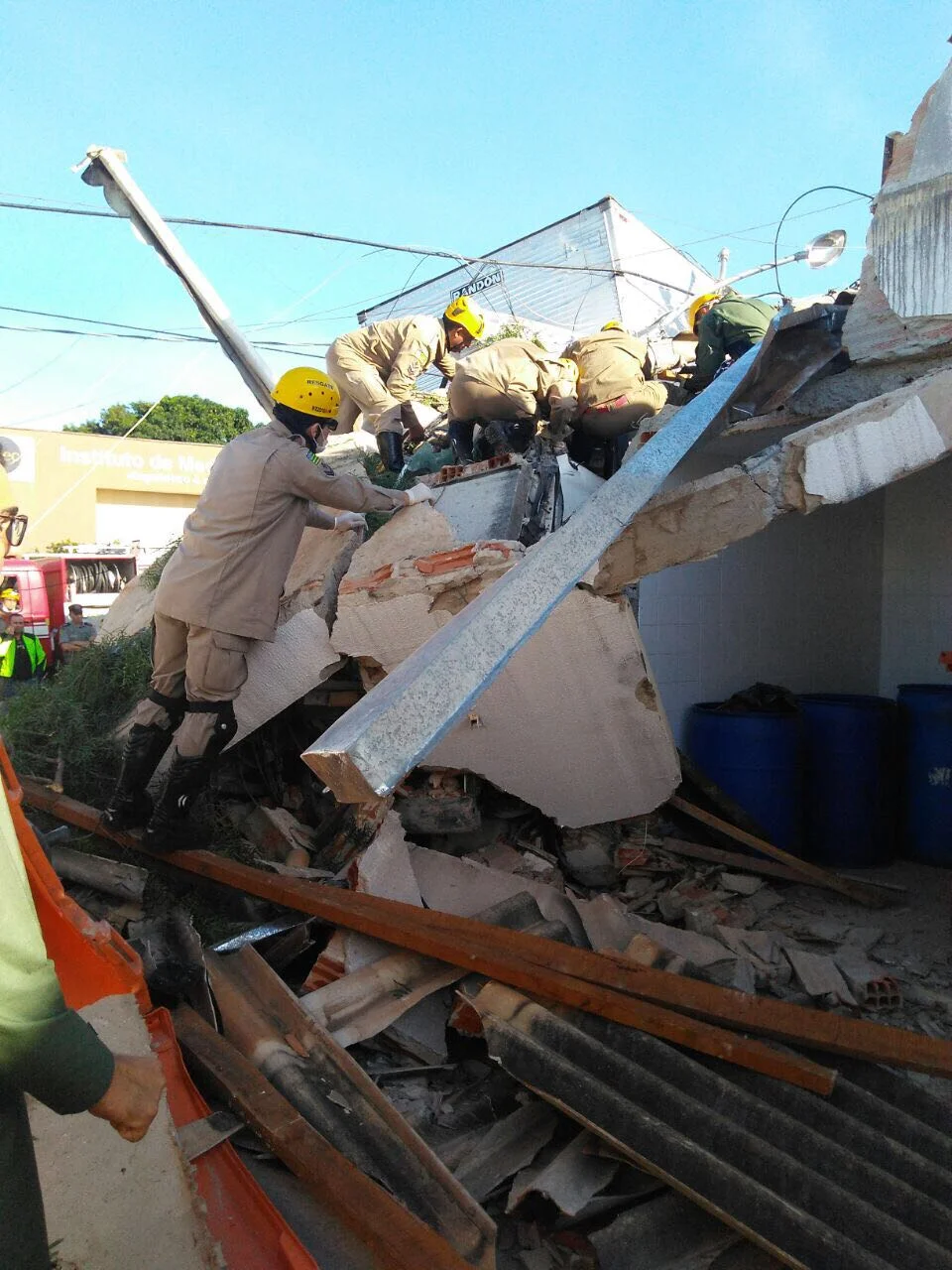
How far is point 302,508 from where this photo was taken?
397 centimetres

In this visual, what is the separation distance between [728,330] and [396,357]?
9.05ft

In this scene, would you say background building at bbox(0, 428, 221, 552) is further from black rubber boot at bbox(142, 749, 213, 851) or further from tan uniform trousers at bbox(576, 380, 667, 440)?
black rubber boot at bbox(142, 749, 213, 851)

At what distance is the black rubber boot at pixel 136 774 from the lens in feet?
13.0

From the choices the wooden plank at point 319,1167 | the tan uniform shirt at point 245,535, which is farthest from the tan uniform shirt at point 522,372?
the wooden plank at point 319,1167

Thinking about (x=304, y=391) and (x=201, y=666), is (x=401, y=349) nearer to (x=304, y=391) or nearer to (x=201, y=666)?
(x=304, y=391)

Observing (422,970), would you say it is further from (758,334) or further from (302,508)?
(758,334)

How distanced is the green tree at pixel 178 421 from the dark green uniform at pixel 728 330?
3046 cm

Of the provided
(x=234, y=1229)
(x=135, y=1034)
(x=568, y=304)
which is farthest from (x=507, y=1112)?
(x=568, y=304)

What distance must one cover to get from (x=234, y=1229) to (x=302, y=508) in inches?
109

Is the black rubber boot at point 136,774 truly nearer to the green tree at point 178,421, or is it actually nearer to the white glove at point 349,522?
the white glove at point 349,522

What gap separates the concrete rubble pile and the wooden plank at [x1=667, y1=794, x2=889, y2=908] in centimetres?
2

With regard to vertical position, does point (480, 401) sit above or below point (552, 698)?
above

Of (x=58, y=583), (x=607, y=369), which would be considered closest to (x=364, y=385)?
(x=607, y=369)

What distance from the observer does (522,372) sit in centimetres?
570
